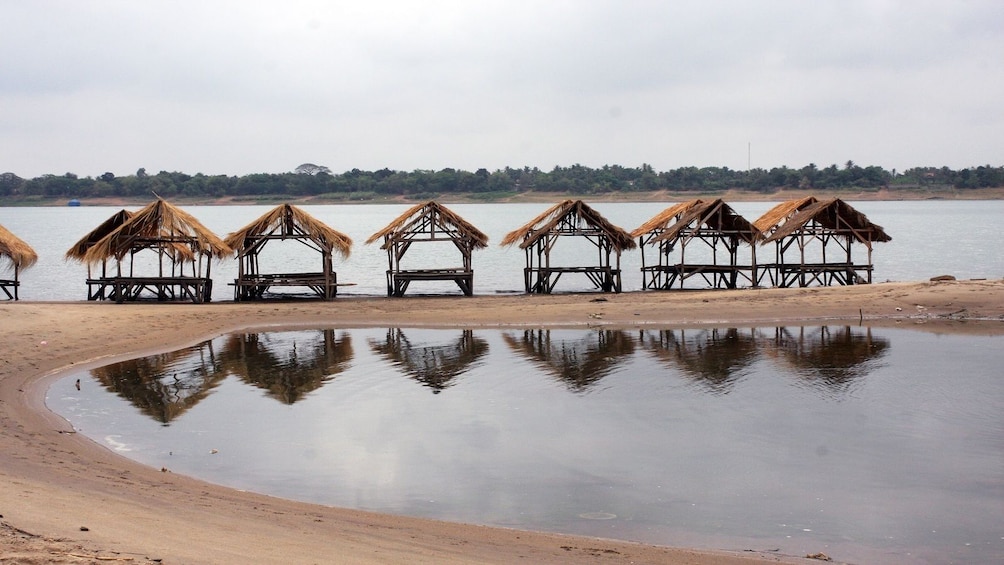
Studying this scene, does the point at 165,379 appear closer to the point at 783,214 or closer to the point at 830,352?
the point at 830,352

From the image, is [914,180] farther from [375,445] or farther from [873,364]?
[375,445]

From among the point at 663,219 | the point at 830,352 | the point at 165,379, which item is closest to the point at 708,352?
Answer: the point at 830,352

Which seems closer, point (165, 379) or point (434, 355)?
point (165, 379)

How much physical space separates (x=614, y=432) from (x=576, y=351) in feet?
26.1

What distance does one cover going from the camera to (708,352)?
2161 centimetres

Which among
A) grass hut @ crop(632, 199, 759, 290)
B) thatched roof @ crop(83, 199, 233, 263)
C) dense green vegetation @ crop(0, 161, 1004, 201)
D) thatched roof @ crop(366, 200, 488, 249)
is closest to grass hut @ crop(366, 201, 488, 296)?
thatched roof @ crop(366, 200, 488, 249)

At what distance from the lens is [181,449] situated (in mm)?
13133

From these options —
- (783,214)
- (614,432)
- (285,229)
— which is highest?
(783,214)

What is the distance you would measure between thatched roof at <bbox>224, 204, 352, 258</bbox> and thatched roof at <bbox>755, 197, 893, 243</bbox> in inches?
626

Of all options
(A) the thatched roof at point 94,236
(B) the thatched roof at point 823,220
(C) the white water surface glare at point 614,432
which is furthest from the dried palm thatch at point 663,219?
(A) the thatched roof at point 94,236

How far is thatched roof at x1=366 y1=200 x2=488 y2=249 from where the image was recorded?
3181cm

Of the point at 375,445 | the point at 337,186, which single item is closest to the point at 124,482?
the point at 375,445

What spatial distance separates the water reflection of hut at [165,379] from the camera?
16.1 m

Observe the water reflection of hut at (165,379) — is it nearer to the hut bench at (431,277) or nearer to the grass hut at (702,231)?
the hut bench at (431,277)
